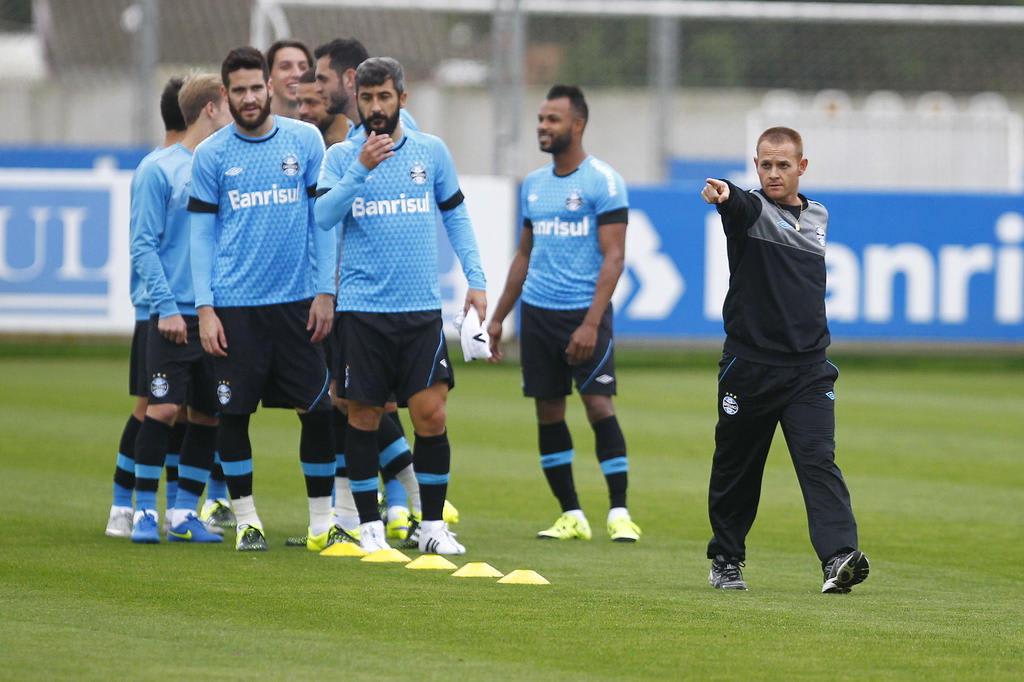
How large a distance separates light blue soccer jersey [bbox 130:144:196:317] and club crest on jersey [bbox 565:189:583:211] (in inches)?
77.0

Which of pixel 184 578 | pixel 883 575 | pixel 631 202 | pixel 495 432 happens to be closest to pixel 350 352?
pixel 184 578

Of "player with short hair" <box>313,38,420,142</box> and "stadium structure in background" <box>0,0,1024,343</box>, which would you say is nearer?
"player with short hair" <box>313,38,420,142</box>

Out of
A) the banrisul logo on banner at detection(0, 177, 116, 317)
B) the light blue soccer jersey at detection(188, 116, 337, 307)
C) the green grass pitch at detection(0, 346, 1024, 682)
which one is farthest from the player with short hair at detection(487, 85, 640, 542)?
the banrisul logo on banner at detection(0, 177, 116, 317)

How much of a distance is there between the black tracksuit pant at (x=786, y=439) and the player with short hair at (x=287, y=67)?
3216 millimetres

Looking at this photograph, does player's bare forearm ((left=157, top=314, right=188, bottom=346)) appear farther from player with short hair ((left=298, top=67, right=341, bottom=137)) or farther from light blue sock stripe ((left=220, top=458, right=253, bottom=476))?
player with short hair ((left=298, top=67, right=341, bottom=137))

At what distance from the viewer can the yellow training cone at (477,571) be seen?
755cm

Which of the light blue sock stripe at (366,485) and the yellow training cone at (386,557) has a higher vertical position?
the light blue sock stripe at (366,485)

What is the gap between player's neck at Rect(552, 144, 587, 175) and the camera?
9383 millimetres

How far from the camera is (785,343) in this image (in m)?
7.30

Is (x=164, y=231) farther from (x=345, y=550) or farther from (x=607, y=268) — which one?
(x=607, y=268)

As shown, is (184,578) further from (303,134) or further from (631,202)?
(631,202)

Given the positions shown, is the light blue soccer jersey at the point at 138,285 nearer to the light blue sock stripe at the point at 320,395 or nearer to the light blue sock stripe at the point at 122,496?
the light blue sock stripe at the point at 122,496

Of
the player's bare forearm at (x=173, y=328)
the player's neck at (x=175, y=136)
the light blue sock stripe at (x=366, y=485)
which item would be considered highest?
the player's neck at (x=175, y=136)

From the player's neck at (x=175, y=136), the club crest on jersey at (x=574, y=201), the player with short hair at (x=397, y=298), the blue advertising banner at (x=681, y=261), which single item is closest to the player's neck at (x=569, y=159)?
the club crest on jersey at (x=574, y=201)
